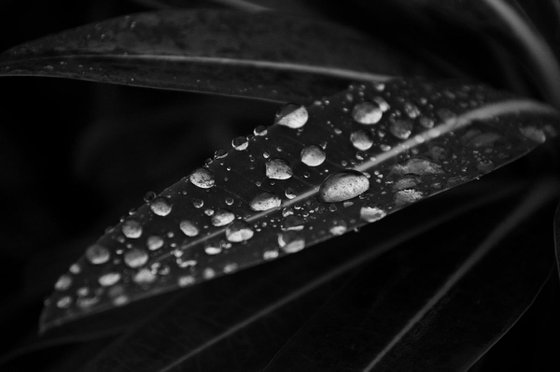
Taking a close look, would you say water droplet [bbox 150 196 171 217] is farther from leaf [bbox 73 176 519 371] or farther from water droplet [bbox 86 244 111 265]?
leaf [bbox 73 176 519 371]

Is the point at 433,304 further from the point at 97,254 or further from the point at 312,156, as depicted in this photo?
the point at 97,254

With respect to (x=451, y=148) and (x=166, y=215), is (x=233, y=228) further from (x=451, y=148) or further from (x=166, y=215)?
(x=451, y=148)

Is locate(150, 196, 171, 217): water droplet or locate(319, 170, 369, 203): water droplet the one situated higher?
locate(319, 170, 369, 203): water droplet

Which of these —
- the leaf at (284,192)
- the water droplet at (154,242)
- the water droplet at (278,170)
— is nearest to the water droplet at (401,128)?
the leaf at (284,192)

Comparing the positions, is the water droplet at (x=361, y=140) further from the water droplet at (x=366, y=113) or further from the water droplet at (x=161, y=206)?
the water droplet at (x=161, y=206)

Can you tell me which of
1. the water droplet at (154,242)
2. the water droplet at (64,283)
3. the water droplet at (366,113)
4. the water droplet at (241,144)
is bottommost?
the water droplet at (64,283)

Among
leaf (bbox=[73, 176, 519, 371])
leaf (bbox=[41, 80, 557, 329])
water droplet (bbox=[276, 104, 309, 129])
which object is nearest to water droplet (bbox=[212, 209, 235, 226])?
leaf (bbox=[41, 80, 557, 329])

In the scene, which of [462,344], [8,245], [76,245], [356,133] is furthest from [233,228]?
[8,245]
